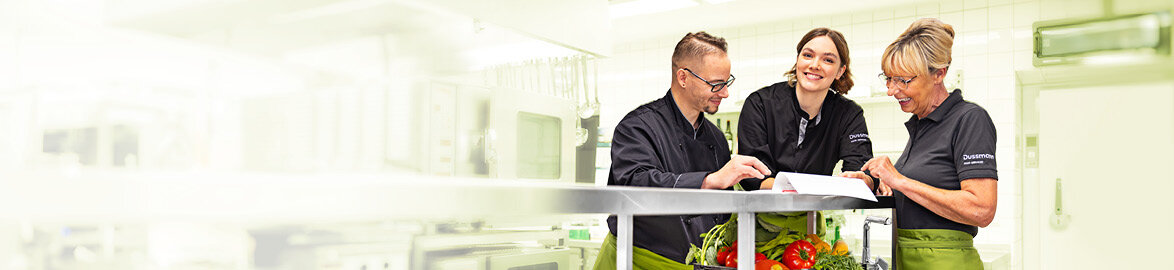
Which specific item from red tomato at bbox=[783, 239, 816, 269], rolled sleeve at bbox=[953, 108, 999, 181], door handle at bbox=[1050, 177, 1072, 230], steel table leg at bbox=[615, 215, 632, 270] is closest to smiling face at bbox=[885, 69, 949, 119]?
rolled sleeve at bbox=[953, 108, 999, 181]

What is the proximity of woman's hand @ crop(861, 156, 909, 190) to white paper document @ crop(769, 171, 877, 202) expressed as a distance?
16.2 inches

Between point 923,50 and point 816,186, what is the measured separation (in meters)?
0.88

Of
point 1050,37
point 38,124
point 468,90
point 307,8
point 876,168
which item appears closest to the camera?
point 38,124

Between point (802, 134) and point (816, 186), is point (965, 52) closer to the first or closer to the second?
point (802, 134)

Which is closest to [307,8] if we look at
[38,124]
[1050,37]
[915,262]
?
[38,124]

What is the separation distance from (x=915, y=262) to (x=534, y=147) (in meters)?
1.55

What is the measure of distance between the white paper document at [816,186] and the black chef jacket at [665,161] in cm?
29

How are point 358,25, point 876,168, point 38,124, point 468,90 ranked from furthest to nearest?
point 468,90 → point 358,25 → point 876,168 → point 38,124

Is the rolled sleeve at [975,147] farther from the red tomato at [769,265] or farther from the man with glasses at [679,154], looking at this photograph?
the red tomato at [769,265]

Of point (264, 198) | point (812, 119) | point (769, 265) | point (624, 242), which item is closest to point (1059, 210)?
point (812, 119)

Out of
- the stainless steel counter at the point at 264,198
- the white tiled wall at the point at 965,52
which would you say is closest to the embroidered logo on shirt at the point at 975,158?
the stainless steel counter at the point at 264,198

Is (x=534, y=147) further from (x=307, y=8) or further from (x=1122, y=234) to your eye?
(x=1122, y=234)

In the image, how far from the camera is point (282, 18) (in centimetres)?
242

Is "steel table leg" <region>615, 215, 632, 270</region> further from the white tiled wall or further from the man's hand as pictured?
the white tiled wall
